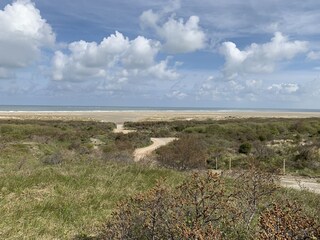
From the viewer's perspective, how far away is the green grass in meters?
7.20

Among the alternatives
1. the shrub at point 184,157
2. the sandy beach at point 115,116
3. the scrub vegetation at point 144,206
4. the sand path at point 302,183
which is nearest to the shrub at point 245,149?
the sand path at point 302,183

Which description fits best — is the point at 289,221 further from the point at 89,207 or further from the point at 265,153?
the point at 265,153

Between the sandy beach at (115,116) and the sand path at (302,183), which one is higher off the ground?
the sandy beach at (115,116)

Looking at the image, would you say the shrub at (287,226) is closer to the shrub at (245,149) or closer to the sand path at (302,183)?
the sand path at (302,183)

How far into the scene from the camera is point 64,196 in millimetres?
9250

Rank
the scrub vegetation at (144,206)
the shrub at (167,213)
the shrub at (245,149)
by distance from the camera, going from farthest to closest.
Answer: the shrub at (245,149)
the shrub at (167,213)
the scrub vegetation at (144,206)

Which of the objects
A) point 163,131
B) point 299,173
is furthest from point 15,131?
point 299,173

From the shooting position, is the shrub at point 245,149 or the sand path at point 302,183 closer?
the sand path at point 302,183

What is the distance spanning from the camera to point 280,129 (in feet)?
172

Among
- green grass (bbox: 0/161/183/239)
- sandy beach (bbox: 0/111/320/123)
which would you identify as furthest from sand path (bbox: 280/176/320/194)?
sandy beach (bbox: 0/111/320/123)

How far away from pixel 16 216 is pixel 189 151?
50.4ft

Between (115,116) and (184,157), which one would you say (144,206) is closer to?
(184,157)

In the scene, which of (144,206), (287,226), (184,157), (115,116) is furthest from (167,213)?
(115,116)

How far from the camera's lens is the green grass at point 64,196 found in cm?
720
